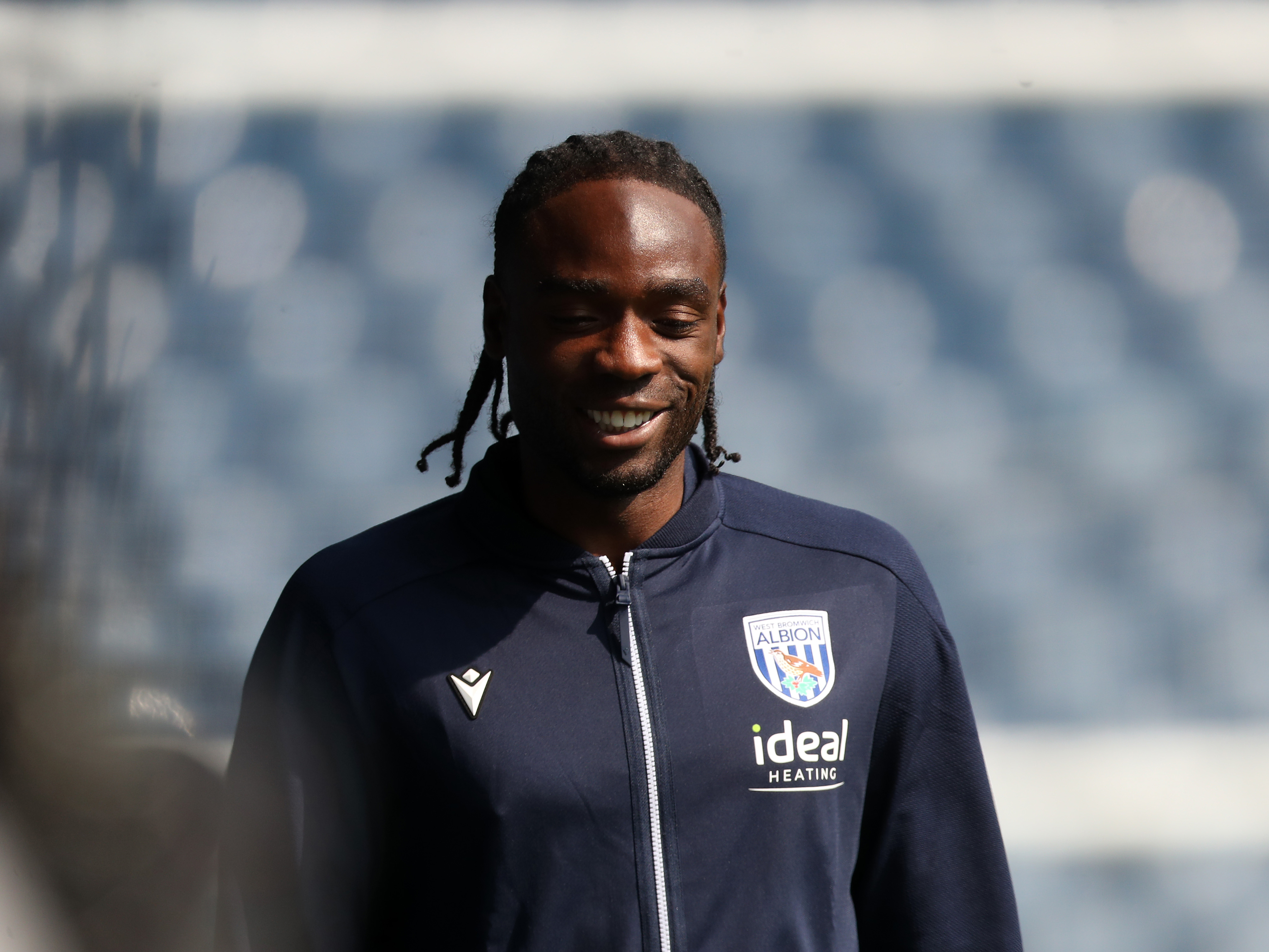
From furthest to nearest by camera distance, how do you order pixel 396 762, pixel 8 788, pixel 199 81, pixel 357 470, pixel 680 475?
pixel 357 470 → pixel 199 81 → pixel 680 475 → pixel 396 762 → pixel 8 788

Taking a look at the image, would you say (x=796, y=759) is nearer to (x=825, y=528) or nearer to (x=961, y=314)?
(x=825, y=528)

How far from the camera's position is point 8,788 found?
0.92 ft

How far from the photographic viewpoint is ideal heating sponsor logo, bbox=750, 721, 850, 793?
43.1 inches

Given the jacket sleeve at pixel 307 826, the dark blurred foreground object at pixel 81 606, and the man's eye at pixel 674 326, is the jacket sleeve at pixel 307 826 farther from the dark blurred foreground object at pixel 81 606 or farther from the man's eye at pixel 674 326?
the dark blurred foreground object at pixel 81 606

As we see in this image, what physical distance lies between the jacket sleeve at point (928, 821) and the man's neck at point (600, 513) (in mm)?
252

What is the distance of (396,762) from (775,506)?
1.46 feet

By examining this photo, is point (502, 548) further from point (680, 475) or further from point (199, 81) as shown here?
point (199, 81)

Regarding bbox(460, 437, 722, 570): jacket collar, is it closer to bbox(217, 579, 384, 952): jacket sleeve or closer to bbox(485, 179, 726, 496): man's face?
bbox(485, 179, 726, 496): man's face

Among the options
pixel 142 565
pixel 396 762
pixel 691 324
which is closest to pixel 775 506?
pixel 691 324

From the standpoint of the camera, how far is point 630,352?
107 centimetres

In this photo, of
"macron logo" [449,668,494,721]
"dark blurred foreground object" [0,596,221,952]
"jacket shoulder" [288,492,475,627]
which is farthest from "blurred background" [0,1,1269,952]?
"dark blurred foreground object" [0,596,221,952]

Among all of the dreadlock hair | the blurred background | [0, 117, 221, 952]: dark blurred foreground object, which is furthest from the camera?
the blurred background

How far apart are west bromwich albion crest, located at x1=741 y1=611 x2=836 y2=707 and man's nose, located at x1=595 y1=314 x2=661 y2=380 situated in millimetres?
260

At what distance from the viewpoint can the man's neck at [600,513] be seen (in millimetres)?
A: 1169
